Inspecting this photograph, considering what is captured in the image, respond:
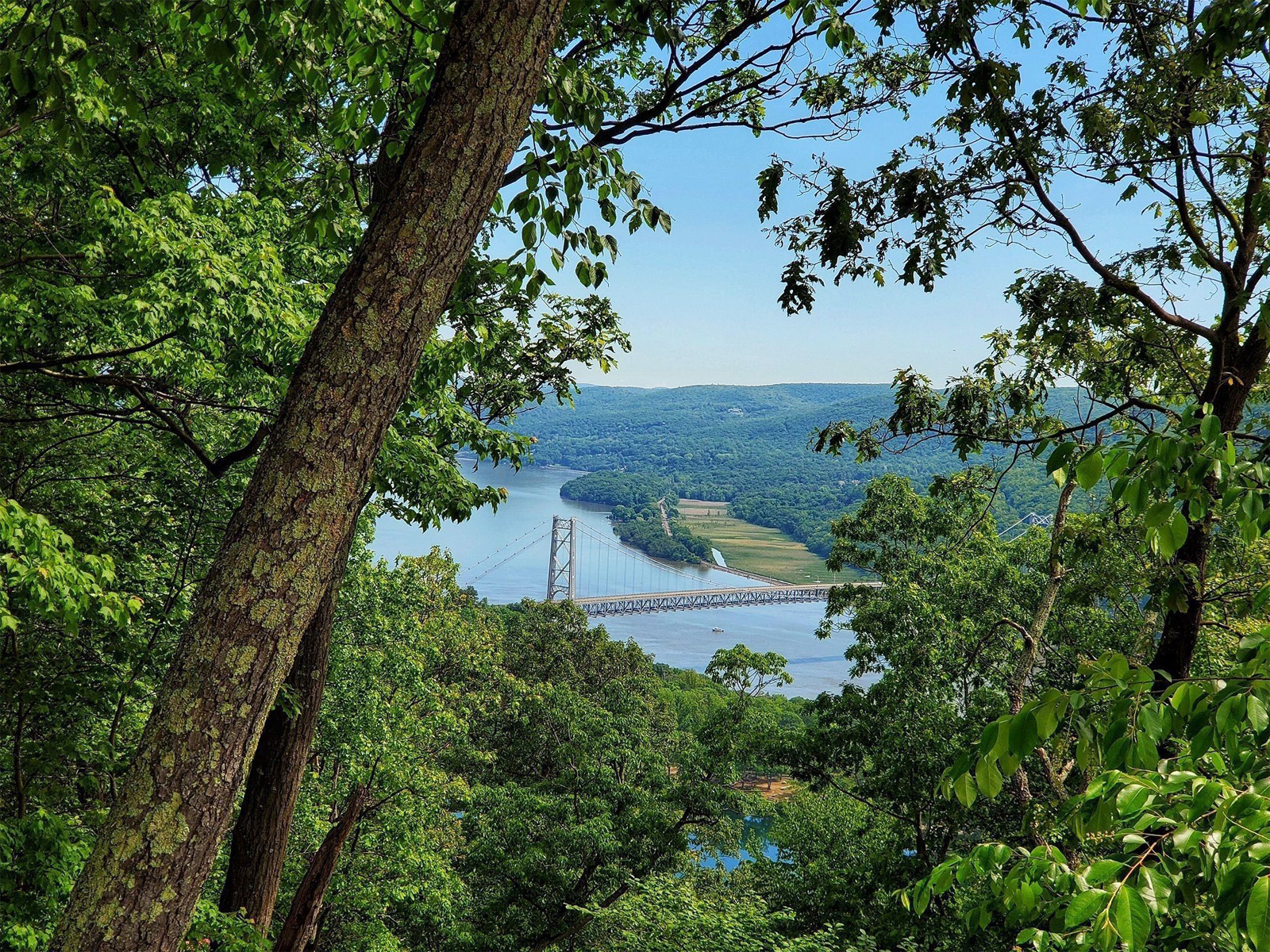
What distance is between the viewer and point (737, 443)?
80750mm

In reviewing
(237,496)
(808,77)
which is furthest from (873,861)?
(808,77)

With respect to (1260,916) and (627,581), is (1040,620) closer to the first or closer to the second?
(1260,916)

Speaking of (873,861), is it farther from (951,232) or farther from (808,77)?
(808,77)

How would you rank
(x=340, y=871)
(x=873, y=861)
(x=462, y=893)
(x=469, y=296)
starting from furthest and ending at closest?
(x=462, y=893)
(x=340, y=871)
(x=873, y=861)
(x=469, y=296)

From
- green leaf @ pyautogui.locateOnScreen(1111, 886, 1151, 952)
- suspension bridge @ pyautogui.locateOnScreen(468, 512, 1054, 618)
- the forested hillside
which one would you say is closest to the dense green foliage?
green leaf @ pyautogui.locateOnScreen(1111, 886, 1151, 952)

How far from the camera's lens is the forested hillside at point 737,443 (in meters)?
54.8

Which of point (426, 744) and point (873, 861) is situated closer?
point (873, 861)

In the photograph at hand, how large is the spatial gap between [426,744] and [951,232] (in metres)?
11.2

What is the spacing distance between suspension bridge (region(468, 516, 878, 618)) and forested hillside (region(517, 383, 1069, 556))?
22.2ft

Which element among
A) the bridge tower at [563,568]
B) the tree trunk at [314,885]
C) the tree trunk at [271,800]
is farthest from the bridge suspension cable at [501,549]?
the tree trunk at [314,885]

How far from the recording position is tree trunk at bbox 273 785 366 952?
2.23 metres

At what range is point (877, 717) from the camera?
7.87m

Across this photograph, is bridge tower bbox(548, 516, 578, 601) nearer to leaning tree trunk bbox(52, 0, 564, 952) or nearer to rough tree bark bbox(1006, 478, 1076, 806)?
rough tree bark bbox(1006, 478, 1076, 806)

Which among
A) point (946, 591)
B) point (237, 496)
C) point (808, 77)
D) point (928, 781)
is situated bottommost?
point (928, 781)
